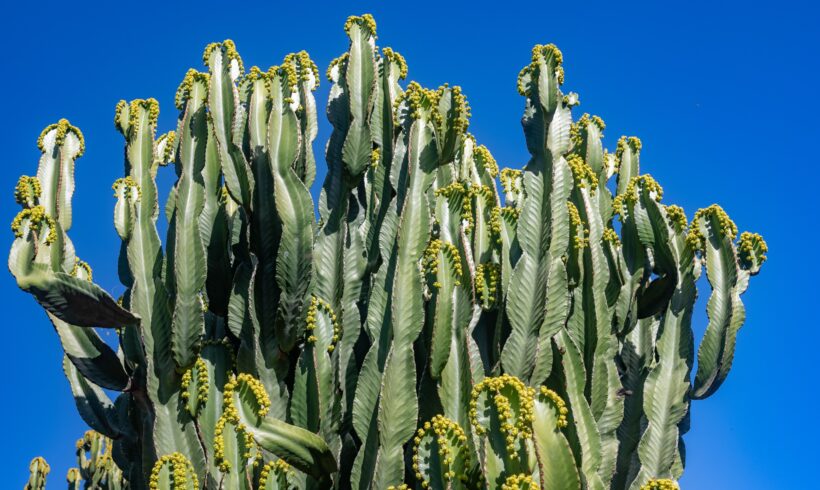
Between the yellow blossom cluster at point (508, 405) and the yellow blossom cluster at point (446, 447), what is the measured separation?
0.14 m

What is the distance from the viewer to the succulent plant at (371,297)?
3.46 metres

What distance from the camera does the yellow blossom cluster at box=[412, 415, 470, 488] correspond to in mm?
3182

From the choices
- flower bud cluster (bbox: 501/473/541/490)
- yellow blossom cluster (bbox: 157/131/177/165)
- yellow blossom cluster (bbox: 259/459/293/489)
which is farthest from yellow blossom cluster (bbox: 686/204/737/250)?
yellow blossom cluster (bbox: 157/131/177/165)

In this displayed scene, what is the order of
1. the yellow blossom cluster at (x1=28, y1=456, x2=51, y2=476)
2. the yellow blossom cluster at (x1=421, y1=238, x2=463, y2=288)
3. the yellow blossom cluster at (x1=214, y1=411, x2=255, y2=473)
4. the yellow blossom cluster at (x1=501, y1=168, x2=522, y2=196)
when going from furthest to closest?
the yellow blossom cluster at (x1=28, y1=456, x2=51, y2=476) < the yellow blossom cluster at (x1=501, y1=168, x2=522, y2=196) < the yellow blossom cluster at (x1=421, y1=238, x2=463, y2=288) < the yellow blossom cluster at (x1=214, y1=411, x2=255, y2=473)

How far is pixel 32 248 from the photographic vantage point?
3910 mm

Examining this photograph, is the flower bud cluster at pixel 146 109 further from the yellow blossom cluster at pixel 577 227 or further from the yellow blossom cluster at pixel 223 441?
the yellow blossom cluster at pixel 577 227

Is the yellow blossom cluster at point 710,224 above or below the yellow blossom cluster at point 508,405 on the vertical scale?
above

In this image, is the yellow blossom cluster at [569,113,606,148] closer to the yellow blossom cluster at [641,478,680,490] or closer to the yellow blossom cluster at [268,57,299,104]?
the yellow blossom cluster at [268,57,299,104]

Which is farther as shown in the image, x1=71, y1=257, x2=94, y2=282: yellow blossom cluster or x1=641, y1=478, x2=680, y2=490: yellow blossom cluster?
x1=71, y1=257, x2=94, y2=282: yellow blossom cluster

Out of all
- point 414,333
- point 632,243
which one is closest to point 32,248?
point 414,333

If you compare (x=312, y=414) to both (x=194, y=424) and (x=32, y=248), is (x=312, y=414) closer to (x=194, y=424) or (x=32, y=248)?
(x=194, y=424)

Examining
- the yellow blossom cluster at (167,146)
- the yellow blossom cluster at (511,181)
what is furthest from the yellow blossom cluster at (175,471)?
the yellow blossom cluster at (511,181)

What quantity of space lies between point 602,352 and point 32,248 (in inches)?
90.8

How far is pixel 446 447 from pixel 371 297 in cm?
79
